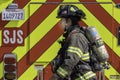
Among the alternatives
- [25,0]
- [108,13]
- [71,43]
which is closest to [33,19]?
[25,0]

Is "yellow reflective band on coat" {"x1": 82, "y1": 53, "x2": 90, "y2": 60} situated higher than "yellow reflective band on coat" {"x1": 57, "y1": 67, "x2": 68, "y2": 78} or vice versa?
"yellow reflective band on coat" {"x1": 82, "y1": 53, "x2": 90, "y2": 60}

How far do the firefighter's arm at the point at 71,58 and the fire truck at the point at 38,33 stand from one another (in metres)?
1.23

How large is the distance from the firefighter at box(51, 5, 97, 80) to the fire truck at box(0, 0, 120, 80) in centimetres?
104

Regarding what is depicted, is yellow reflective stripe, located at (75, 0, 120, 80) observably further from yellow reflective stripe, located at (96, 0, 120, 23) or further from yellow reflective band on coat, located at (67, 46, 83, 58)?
yellow reflective band on coat, located at (67, 46, 83, 58)

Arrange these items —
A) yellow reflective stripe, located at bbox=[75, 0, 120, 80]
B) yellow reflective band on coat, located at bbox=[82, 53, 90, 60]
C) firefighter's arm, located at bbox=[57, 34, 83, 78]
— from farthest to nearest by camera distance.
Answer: yellow reflective stripe, located at bbox=[75, 0, 120, 80]
yellow reflective band on coat, located at bbox=[82, 53, 90, 60]
firefighter's arm, located at bbox=[57, 34, 83, 78]

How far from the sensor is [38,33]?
292 inches

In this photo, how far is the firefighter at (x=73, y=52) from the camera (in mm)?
6125

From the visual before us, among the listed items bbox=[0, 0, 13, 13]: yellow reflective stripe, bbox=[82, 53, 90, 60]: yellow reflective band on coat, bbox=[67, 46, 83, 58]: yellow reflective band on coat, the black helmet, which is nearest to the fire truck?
bbox=[0, 0, 13, 13]: yellow reflective stripe

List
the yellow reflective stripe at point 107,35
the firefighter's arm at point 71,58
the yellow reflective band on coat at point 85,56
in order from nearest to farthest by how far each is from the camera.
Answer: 1. the firefighter's arm at point 71,58
2. the yellow reflective band on coat at point 85,56
3. the yellow reflective stripe at point 107,35

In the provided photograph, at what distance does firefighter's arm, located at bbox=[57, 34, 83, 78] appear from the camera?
6.11 m

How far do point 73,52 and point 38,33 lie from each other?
1353 mm

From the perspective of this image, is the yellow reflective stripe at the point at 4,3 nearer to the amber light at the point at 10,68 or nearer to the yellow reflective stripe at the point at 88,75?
the amber light at the point at 10,68

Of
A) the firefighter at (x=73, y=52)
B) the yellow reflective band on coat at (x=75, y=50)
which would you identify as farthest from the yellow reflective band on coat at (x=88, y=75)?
the yellow reflective band on coat at (x=75, y=50)

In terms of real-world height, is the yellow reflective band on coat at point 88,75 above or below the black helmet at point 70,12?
below
